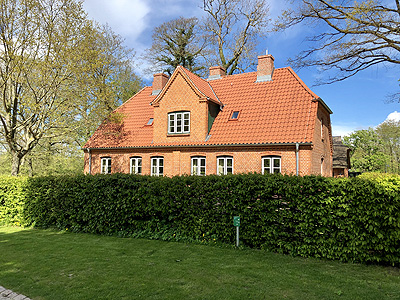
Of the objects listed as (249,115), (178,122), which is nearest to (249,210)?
(249,115)

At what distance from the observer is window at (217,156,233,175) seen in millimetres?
18641

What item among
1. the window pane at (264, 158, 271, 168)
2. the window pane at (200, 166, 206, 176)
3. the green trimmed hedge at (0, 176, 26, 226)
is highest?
the window pane at (264, 158, 271, 168)

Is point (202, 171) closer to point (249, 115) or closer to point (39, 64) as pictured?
point (249, 115)

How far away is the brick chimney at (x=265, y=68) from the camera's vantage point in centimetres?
2111

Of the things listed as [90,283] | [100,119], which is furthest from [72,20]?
[90,283]

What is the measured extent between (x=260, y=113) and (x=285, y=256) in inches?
488

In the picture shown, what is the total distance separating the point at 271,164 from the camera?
17.4 m

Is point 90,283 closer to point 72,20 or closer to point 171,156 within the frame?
point 171,156

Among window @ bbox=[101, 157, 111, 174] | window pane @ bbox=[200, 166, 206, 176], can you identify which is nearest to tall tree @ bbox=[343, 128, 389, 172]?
window pane @ bbox=[200, 166, 206, 176]

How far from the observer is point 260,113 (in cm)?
1908

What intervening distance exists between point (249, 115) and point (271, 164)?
3839 millimetres

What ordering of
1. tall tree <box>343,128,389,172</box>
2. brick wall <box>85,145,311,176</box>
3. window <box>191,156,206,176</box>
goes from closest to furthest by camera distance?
brick wall <box>85,145,311,176</box>, window <box>191,156,206,176</box>, tall tree <box>343,128,389,172</box>

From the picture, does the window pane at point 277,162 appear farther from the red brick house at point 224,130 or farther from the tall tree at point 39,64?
the tall tree at point 39,64

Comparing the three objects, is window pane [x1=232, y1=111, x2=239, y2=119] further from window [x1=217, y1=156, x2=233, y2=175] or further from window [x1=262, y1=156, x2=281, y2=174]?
window [x1=262, y1=156, x2=281, y2=174]
